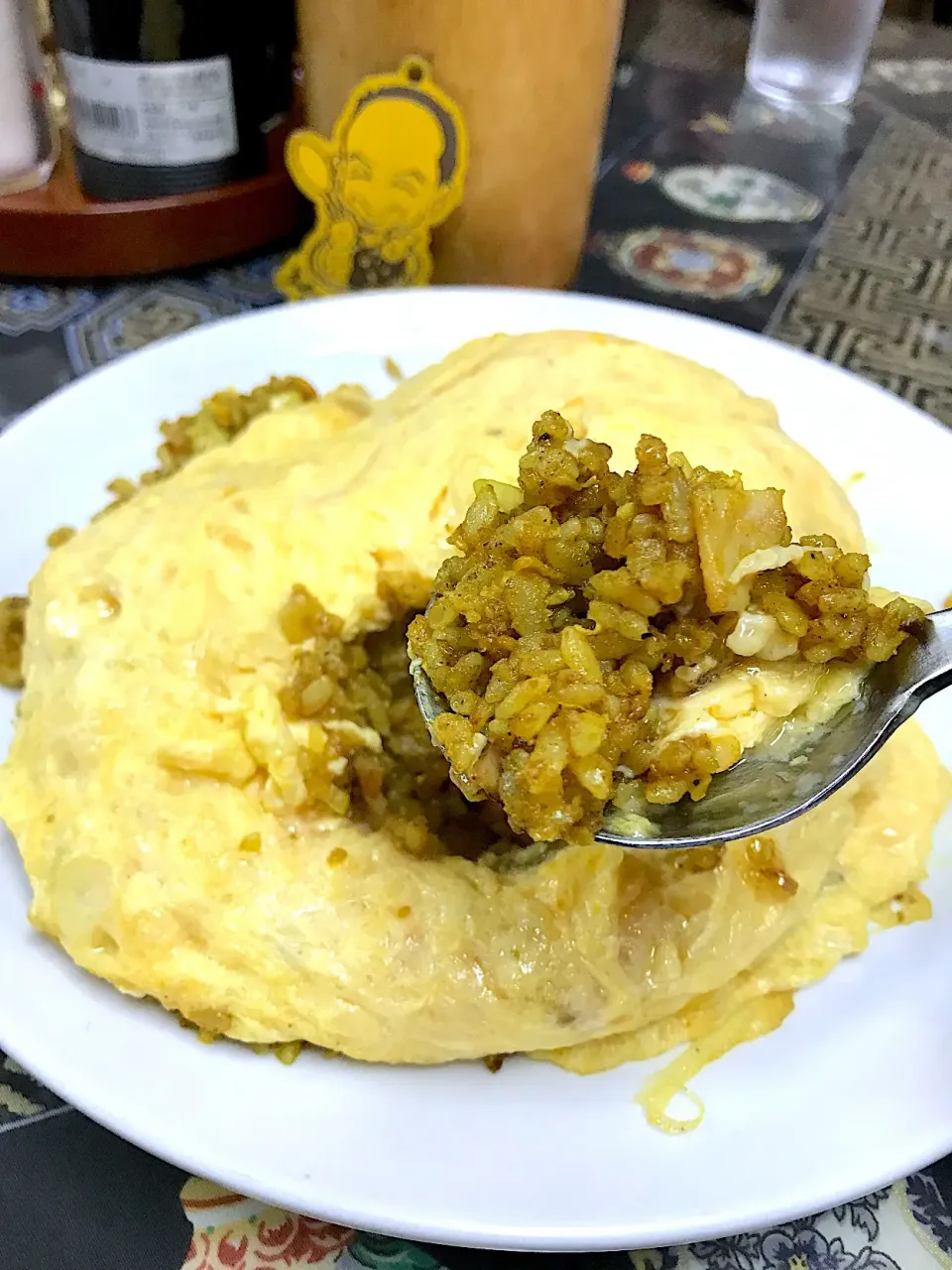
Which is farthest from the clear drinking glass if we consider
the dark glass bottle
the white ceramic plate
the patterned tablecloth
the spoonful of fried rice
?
the spoonful of fried rice

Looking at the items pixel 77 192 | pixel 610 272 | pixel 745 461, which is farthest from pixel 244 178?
pixel 745 461

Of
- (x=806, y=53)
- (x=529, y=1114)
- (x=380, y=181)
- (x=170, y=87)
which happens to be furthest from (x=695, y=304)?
(x=529, y=1114)


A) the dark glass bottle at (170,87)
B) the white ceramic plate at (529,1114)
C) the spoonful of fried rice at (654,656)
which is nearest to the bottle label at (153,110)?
the dark glass bottle at (170,87)

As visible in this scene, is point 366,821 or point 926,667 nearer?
point 926,667

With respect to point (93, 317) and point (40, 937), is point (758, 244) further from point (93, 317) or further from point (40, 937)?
point (40, 937)

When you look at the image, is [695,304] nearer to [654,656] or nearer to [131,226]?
[131,226]

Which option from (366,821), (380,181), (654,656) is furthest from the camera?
(380,181)

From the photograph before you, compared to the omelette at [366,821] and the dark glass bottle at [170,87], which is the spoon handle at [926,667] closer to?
the omelette at [366,821]
